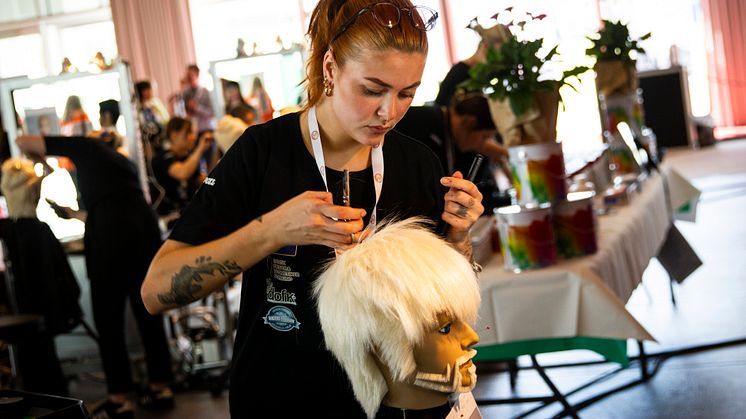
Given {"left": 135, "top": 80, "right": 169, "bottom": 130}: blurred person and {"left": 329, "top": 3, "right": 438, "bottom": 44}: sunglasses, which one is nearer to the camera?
{"left": 329, "top": 3, "right": 438, "bottom": 44}: sunglasses

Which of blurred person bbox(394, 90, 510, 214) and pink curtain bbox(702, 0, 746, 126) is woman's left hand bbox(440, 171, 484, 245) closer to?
blurred person bbox(394, 90, 510, 214)

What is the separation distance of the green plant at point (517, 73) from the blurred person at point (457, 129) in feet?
1.19

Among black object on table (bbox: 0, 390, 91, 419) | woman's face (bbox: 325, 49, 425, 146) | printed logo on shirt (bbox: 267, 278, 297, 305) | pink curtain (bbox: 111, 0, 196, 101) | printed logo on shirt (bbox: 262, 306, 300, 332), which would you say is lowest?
black object on table (bbox: 0, 390, 91, 419)

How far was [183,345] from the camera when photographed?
574cm

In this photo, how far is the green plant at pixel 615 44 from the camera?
4.27 m

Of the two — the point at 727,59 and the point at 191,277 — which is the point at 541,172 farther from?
the point at 727,59

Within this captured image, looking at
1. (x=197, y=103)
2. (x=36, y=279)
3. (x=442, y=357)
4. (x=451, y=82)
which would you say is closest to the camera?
(x=442, y=357)

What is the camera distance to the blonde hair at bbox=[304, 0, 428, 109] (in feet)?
4.60

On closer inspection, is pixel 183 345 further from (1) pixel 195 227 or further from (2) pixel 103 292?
(1) pixel 195 227

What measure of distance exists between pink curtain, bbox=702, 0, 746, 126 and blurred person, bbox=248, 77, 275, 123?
8135 mm

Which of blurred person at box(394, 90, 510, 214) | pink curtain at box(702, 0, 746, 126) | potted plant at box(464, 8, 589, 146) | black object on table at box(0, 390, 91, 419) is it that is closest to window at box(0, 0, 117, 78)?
pink curtain at box(702, 0, 746, 126)

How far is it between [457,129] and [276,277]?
2240 millimetres

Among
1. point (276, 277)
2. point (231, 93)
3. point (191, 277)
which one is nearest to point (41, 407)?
point (191, 277)

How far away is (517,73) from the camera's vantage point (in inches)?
116
